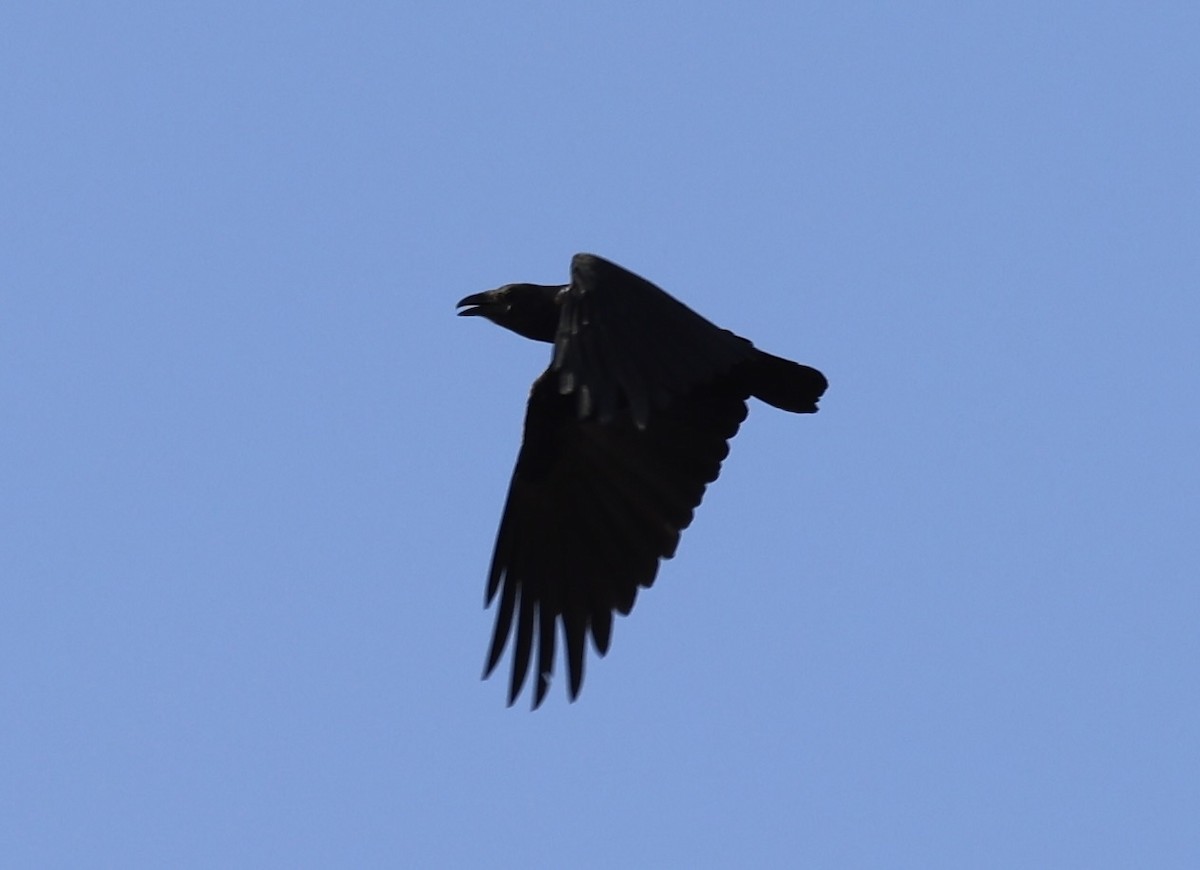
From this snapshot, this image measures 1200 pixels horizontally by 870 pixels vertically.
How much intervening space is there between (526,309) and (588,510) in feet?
4.06

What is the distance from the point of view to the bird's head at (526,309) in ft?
42.4

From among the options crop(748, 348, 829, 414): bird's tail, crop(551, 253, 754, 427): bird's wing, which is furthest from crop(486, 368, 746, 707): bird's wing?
crop(551, 253, 754, 427): bird's wing

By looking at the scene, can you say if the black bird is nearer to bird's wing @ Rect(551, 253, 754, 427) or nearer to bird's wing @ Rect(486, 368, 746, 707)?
bird's wing @ Rect(486, 368, 746, 707)

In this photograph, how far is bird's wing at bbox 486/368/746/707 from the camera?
39.7 ft

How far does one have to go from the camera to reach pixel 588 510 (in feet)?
41.0

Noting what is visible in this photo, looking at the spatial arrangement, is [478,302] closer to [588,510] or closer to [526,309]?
[526,309]

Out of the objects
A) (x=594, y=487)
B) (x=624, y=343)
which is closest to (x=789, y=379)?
(x=594, y=487)

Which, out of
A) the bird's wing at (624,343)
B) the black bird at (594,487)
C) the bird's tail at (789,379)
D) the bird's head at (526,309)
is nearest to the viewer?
the bird's wing at (624,343)

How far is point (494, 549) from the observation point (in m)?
12.4

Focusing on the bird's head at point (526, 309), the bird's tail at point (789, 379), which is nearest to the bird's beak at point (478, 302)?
the bird's head at point (526, 309)

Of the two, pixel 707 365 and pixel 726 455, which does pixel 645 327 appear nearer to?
pixel 707 365

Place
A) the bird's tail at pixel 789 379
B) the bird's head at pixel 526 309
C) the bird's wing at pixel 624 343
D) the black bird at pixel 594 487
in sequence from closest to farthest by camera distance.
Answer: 1. the bird's wing at pixel 624 343
2. the black bird at pixel 594 487
3. the bird's tail at pixel 789 379
4. the bird's head at pixel 526 309

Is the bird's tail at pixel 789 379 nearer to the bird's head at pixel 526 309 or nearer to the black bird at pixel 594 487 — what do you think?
the black bird at pixel 594 487

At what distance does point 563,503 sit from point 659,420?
0.69m
